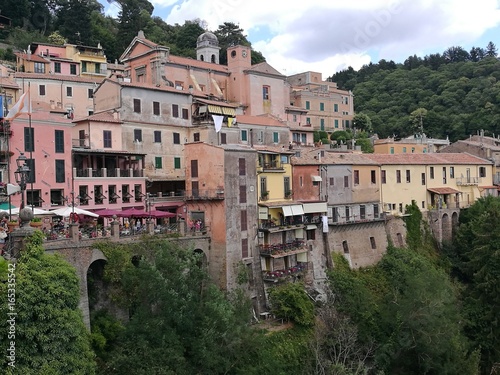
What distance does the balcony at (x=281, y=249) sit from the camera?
1412 inches

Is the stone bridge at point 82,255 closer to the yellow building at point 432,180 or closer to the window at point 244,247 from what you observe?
the window at point 244,247

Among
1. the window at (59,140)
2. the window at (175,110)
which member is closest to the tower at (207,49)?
the window at (175,110)

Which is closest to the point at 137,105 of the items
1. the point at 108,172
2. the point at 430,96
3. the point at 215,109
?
the point at 108,172

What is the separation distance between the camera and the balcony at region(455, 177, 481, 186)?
53.9m

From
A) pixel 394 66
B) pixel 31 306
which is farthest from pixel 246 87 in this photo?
pixel 394 66

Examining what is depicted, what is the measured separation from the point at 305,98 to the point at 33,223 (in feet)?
164

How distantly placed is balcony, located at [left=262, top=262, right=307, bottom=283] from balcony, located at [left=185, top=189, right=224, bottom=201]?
604cm

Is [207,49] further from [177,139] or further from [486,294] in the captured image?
[486,294]

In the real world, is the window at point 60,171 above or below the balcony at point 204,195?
above

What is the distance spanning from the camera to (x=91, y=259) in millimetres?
26875

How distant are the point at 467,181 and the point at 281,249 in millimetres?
26646

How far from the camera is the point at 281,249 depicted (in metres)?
36.7

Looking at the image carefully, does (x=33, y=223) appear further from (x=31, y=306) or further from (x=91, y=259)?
(x=31, y=306)

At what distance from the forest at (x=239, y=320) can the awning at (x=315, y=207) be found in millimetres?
3948
